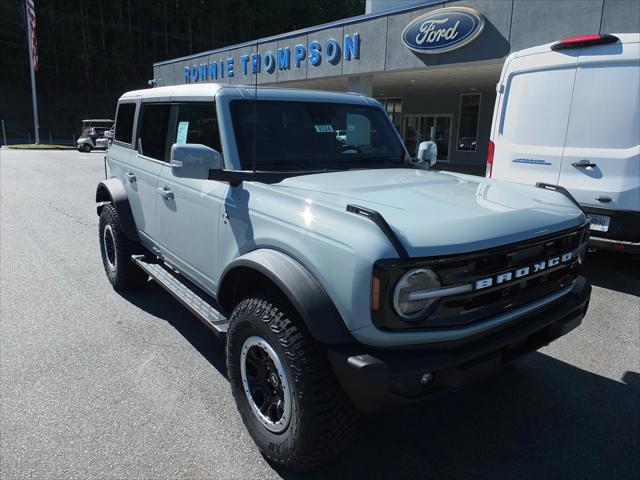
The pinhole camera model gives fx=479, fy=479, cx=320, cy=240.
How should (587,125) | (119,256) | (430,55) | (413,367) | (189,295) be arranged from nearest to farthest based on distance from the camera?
(413,367), (189,295), (119,256), (587,125), (430,55)

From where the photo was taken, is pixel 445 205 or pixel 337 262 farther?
pixel 445 205

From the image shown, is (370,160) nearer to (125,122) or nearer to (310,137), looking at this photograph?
(310,137)

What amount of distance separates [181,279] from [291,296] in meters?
2.04

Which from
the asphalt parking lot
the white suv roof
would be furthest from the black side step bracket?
the white suv roof

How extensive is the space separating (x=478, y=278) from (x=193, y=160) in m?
1.68

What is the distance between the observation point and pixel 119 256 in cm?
481

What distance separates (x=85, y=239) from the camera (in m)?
7.22

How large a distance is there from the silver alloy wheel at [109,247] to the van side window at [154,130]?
107 centimetres

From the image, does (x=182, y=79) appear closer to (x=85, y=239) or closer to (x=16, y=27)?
(x=85, y=239)

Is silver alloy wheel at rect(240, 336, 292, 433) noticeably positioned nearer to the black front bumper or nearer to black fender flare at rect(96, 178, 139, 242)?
the black front bumper

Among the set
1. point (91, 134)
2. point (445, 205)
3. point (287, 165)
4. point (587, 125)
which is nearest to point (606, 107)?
point (587, 125)

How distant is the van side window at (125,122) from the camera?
15.7ft

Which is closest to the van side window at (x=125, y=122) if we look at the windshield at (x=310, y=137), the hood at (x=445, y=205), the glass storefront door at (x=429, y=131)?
the windshield at (x=310, y=137)

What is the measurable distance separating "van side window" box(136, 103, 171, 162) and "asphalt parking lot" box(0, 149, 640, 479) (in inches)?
59.2
